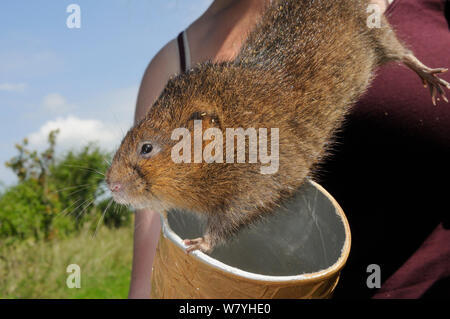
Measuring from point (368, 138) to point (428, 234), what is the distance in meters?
0.76

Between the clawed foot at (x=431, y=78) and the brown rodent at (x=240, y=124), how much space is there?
1.61 ft

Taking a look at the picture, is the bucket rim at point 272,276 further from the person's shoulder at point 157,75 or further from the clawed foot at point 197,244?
the person's shoulder at point 157,75

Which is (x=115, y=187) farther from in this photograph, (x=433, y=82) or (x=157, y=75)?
(x=433, y=82)

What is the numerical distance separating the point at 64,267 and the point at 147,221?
6910mm

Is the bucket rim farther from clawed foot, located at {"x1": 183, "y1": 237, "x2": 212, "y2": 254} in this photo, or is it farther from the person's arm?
the person's arm

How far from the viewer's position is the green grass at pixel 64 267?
7.80m

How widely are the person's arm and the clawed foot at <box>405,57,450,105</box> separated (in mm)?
1459

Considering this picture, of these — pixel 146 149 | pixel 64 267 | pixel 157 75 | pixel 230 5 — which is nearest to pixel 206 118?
pixel 146 149

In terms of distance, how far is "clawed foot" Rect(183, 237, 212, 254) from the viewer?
5.03ft

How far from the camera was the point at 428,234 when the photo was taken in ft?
8.44

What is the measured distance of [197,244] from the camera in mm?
1646

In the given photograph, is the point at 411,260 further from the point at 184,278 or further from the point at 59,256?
Answer: the point at 59,256

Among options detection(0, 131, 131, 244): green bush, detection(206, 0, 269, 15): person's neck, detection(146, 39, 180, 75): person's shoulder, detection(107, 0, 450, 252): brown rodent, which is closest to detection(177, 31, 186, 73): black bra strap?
detection(146, 39, 180, 75): person's shoulder
